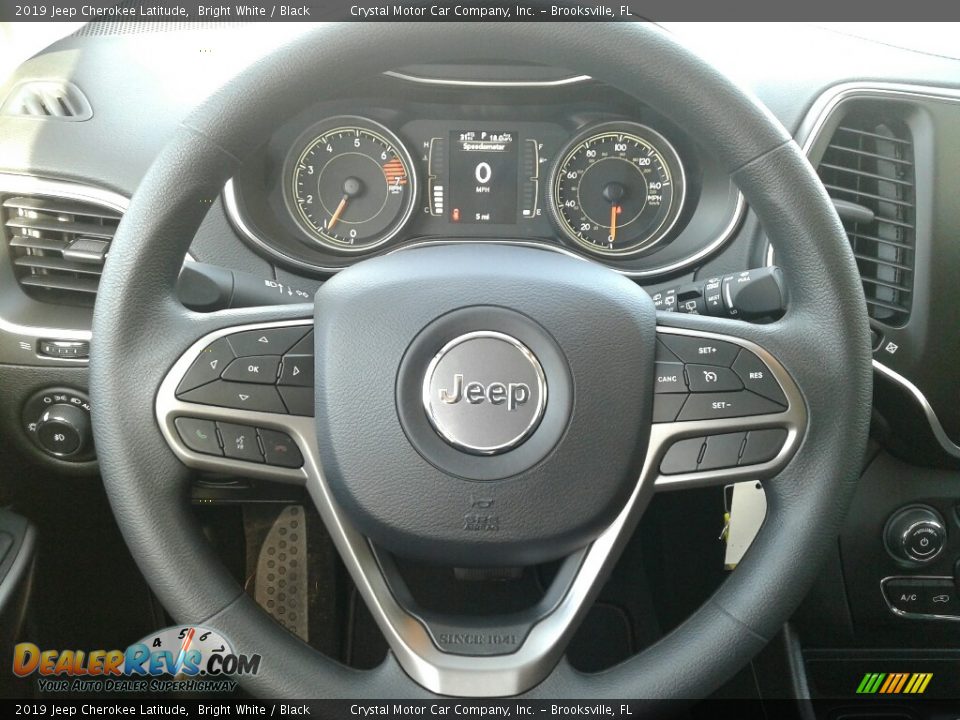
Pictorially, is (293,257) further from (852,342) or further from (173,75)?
(852,342)

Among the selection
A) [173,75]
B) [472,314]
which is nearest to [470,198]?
[173,75]

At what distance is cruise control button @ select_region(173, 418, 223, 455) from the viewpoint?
1025 mm

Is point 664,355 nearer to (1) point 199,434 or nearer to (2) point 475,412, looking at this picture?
(2) point 475,412

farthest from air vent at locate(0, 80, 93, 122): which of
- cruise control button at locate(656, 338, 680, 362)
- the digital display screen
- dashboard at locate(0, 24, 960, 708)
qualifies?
cruise control button at locate(656, 338, 680, 362)

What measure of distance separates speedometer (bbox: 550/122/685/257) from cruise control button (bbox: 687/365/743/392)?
0.74m

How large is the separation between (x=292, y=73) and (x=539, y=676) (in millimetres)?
708

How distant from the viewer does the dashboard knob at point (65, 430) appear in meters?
1.51

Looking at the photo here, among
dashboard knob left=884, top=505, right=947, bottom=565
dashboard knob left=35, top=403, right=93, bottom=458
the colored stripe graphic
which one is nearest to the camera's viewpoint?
dashboard knob left=35, top=403, right=93, bottom=458

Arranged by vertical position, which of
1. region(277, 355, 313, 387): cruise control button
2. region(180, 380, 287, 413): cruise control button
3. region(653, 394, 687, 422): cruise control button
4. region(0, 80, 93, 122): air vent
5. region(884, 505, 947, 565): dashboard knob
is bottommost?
region(884, 505, 947, 565): dashboard knob

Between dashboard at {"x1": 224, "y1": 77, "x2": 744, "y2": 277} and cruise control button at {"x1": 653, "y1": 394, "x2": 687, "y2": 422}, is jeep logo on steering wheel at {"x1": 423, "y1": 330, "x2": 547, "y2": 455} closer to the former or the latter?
cruise control button at {"x1": 653, "y1": 394, "x2": 687, "y2": 422}

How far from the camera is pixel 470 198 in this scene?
5.87ft

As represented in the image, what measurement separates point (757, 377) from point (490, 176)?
0.86 m

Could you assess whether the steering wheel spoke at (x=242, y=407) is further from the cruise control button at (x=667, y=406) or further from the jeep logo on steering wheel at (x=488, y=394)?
the cruise control button at (x=667, y=406)

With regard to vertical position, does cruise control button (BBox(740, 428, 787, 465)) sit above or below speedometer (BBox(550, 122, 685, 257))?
below
